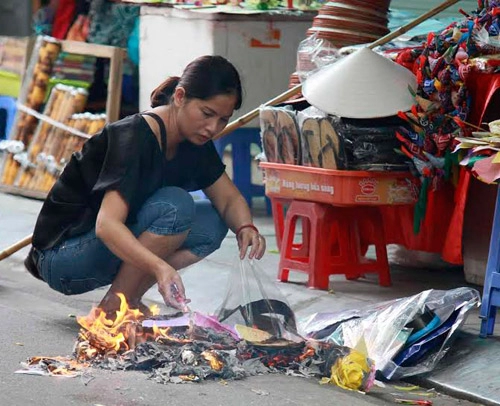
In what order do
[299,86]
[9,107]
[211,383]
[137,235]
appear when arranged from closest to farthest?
[211,383] → [137,235] → [299,86] → [9,107]

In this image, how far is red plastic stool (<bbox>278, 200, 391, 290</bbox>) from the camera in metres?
6.34

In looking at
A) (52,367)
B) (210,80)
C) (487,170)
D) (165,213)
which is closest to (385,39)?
(487,170)

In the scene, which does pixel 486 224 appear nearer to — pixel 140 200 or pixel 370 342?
pixel 370 342

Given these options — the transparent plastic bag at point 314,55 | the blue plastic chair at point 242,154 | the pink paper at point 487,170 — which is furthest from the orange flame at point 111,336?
the blue plastic chair at point 242,154

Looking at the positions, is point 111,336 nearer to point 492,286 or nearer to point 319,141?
point 492,286

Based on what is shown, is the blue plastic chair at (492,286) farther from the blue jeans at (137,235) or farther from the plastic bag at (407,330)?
the blue jeans at (137,235)

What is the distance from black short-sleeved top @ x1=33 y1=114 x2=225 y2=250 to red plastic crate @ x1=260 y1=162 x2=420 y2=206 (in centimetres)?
88

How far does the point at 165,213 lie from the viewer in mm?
5121

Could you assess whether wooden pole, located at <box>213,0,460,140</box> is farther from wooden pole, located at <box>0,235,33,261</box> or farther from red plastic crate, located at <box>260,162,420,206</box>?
wooden pole, located at <box>0,235,33,261</box>

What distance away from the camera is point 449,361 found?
5.15 metres

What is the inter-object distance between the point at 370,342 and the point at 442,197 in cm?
141

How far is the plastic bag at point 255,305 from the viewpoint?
5031 mm

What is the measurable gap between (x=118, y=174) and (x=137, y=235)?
14.5 inches

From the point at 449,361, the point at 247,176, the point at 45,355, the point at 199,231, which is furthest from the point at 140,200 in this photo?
the point at 247,176
